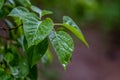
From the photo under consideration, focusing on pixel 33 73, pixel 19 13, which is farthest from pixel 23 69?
pixel 19 13

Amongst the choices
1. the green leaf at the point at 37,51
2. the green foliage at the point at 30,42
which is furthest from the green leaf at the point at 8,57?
the green leaf at the point at 37,51

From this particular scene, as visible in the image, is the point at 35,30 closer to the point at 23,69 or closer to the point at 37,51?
the point at 37,51

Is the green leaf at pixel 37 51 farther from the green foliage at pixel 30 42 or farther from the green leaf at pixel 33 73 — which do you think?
the green leaf at pixel 33 73

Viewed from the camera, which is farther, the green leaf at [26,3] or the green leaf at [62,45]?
the green leaf at [26,3]

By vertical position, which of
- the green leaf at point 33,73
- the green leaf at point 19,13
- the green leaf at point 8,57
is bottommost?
the green leaf at point 33,73

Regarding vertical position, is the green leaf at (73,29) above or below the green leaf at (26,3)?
below

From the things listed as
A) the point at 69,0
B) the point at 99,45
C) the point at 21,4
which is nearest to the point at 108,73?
the point at 99,45

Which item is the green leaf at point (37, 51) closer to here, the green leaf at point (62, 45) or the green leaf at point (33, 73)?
the green leaf at point (62, 45)
